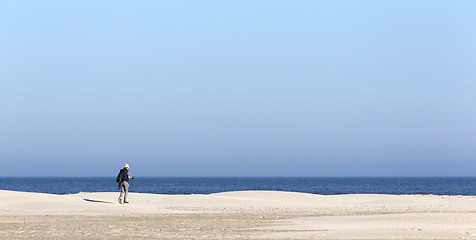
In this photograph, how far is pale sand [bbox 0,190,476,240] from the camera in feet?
62.4

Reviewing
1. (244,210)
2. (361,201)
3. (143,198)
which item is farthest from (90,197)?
(361,201)

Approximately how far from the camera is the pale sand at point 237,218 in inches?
749

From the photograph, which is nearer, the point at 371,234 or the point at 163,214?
the point at 371,234

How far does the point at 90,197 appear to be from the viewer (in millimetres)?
38562

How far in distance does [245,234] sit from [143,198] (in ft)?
66.1

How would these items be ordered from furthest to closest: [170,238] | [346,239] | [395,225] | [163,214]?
[163,214]
[395,225]
[170,238]
[346,239]

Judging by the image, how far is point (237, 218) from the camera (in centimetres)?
2577

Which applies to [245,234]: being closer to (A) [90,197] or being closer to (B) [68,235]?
(B) [68,235]

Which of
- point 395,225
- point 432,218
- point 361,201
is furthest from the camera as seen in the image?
point 361,201

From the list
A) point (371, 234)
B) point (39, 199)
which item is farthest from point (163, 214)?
point (371, 234)

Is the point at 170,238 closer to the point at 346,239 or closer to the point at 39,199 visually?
the point at 346,239

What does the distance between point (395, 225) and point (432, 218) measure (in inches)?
102

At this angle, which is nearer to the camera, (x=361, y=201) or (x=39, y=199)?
(x=39, y=199)

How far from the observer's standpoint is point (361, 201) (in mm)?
37500
